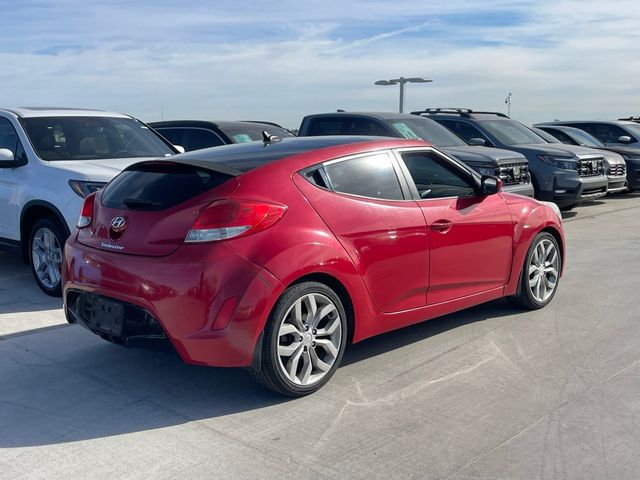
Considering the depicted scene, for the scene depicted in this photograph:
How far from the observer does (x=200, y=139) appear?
37.6 ft

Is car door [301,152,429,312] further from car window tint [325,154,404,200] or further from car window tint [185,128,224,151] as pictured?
car window tint [185,128,224,151]

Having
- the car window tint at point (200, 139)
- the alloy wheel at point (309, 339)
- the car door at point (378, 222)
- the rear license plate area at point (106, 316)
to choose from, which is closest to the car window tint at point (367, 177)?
the car door at point (378, 222)

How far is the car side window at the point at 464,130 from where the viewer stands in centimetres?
1341

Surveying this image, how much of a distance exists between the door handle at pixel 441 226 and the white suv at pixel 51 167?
3222mm

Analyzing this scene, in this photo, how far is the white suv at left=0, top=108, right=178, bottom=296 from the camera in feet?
23.0

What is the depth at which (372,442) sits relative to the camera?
391 centimetres

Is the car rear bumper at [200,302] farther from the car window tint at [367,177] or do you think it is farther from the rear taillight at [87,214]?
the car window tint at [367,177]

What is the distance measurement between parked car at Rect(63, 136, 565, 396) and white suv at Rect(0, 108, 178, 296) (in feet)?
6.61

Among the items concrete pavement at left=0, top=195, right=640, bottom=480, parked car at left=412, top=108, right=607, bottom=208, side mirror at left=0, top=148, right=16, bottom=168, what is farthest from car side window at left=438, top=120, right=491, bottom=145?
side mirror at left=0, top=148, right=16, bottom=168

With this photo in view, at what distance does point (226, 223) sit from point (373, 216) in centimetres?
109

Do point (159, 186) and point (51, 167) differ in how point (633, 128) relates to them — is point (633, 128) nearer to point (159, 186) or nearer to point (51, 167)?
point (51, 167)

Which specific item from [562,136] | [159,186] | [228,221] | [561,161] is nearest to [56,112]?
[159,186]

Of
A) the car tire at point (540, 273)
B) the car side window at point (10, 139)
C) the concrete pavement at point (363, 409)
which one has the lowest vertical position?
the concrete pavement at point (363, 409)

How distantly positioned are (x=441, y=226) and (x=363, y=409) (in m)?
1.58
